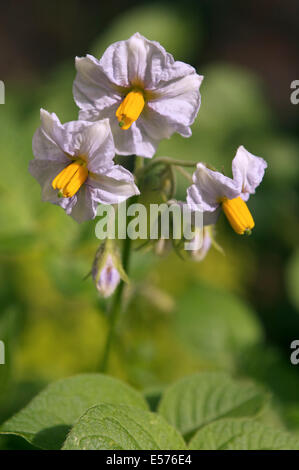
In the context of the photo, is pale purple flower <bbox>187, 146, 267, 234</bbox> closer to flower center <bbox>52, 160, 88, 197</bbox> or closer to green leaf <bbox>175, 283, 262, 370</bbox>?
flower center <bbox>52, 160, 88, 197</bbox>

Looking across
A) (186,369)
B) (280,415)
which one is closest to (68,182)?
(280,415)

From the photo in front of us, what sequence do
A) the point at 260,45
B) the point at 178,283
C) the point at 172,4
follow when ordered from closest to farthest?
1. the point at 178,283
2. the point at 172,4
3. the point at 260,45

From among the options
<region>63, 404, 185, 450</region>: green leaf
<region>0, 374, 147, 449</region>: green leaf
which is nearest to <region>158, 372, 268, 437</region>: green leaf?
<region>0, 374, 147, 449</region>: green leaf

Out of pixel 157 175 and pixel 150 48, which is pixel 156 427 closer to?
pixel 157 175

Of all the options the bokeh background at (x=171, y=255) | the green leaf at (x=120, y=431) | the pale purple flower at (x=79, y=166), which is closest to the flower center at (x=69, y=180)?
the pale purple flower at (x=79, y=166)

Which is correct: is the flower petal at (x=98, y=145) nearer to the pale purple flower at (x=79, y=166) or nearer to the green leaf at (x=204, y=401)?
the pale purple flower at (x=79, y=166)
